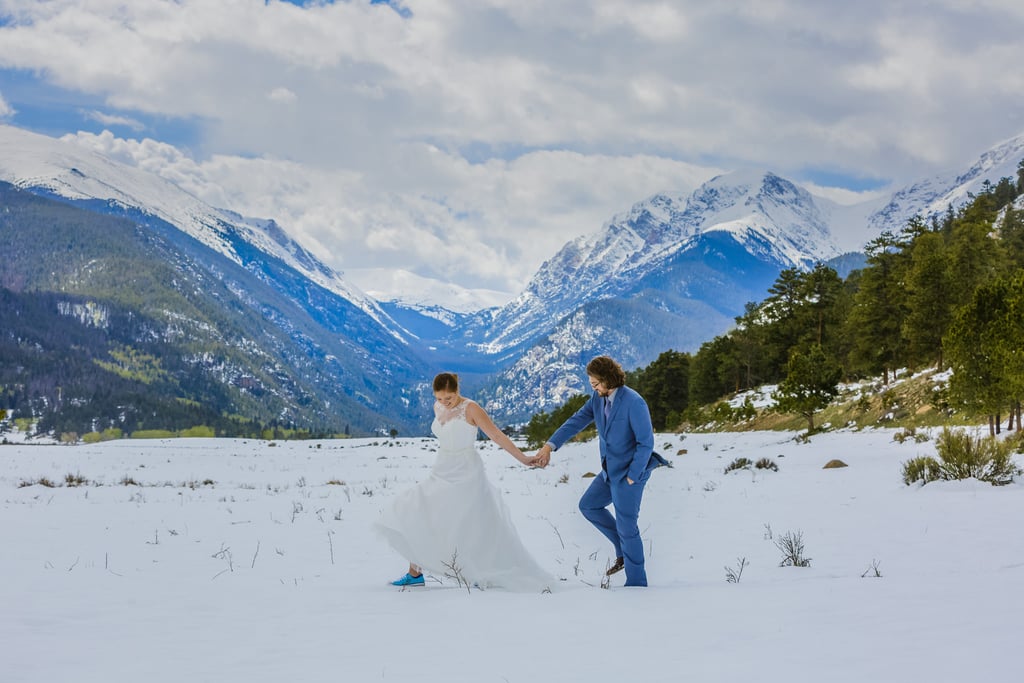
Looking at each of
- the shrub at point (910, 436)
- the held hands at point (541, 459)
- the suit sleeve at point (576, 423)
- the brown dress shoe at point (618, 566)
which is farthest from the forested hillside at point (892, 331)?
the held hands at point (541, 459)

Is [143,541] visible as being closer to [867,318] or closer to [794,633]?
[794,633]

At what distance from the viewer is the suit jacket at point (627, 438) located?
22.7 ft

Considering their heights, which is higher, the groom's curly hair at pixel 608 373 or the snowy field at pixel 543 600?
the groom's curly hair at pixel 608 373

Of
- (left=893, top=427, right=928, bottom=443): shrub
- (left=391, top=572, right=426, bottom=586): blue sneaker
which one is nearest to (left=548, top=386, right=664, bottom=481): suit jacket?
(left=391, top=572, right=426, bottom=586): blue sneaker

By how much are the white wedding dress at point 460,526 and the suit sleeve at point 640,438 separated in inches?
54.2

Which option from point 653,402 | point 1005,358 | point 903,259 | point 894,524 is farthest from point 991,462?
point 653,402

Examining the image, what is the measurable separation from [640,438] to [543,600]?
1.80 meters

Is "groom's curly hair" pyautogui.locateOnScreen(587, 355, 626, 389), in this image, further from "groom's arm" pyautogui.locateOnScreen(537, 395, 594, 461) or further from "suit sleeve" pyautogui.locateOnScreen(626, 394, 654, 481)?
"groom's arm" pyautogui.locateOnScreen(537, 395, 594, 461)

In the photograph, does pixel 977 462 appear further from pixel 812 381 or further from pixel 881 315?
pixel 881 315

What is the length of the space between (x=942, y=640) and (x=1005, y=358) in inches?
630

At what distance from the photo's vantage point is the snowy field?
430cm

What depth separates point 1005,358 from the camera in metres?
17.2

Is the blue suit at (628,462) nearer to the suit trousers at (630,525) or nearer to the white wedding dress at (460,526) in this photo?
the suit trousers at (630,525)

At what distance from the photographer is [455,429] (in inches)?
289
